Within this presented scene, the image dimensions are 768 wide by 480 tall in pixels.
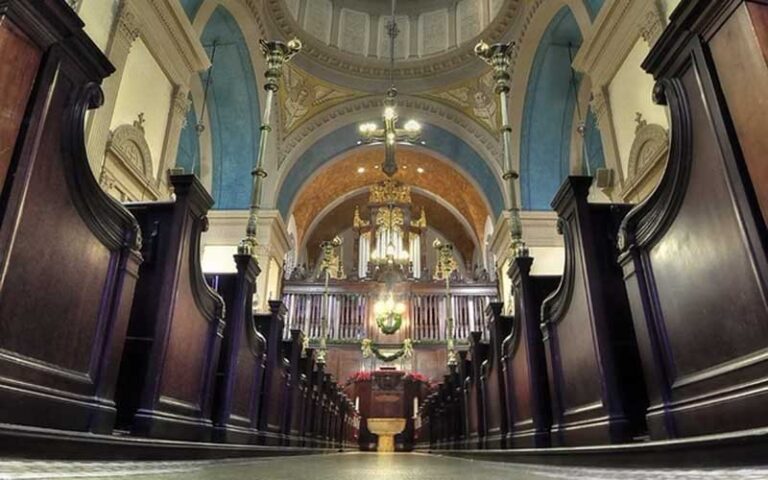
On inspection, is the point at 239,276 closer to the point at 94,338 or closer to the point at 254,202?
the point at 254,202

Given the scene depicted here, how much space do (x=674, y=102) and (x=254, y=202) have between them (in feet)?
9.13

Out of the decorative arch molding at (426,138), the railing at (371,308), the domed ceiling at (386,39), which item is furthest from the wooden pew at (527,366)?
the railing at (371,308)

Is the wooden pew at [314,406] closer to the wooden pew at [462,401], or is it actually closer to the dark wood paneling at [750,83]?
the wooden pew at [462,401]

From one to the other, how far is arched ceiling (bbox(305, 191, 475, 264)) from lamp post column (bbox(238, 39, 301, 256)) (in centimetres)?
1241

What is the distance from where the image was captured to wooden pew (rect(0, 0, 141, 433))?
145cm

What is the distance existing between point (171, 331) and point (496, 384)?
95.2 inches

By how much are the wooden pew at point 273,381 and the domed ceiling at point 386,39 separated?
8050 millimetres

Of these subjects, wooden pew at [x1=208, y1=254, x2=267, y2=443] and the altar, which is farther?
the altar

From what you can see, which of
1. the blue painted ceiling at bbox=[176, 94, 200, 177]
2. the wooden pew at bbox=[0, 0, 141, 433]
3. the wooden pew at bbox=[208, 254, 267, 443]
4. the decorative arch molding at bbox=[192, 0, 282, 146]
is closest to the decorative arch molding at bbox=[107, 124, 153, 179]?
the decorative arch molding at bbox=[192, 0, 282, 146]

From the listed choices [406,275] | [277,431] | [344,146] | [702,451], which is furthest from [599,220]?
[406,275]

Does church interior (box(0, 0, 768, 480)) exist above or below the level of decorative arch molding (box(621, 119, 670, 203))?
below

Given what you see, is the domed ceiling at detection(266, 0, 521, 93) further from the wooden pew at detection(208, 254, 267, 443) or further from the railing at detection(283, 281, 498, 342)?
the wooden pew at detection(208, 254, 267, 443)

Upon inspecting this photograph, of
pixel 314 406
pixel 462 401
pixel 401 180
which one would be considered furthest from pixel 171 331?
pixel 401 180

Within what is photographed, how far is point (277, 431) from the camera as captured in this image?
13.9ft
